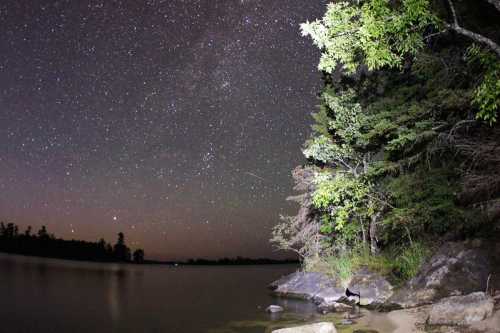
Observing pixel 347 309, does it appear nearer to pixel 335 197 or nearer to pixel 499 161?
pixel 335 197

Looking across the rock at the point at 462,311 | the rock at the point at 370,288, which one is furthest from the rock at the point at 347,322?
the rock at the point at 462,311

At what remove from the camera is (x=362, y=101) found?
23688 mm

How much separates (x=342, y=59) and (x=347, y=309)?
457 inches

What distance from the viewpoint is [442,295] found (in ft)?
41.3

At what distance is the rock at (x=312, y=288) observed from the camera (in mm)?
21094

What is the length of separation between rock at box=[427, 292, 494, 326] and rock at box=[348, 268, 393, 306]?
21.0 ft

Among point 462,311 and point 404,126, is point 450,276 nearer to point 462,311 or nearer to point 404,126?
point 462,311

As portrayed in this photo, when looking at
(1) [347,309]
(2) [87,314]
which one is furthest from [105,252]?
(1) [347,309]

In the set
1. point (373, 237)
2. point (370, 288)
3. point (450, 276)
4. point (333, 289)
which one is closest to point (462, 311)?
point (450, 276)

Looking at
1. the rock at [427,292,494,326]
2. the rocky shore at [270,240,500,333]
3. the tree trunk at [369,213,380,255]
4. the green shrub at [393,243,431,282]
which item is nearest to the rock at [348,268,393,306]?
the rocky shore at [270,240,500,333]

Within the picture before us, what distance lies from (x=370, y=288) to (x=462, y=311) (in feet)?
28.2

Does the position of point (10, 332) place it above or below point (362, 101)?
below

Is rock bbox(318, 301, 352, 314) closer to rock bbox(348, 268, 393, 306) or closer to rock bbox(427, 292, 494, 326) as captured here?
rock bbox(348, 268, 393, 306)

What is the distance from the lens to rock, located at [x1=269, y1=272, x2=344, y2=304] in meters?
21.1
